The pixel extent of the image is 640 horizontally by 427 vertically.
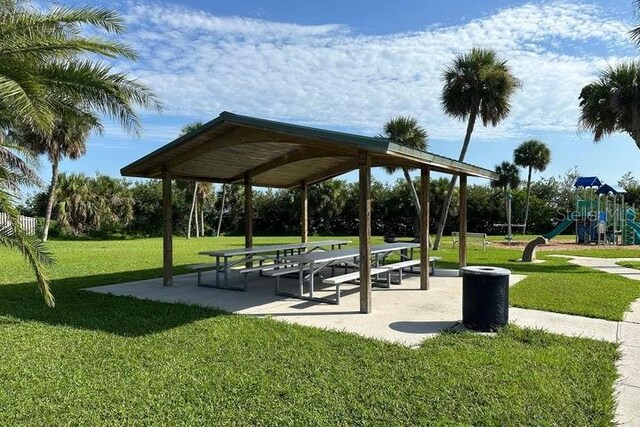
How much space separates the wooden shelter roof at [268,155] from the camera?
21.0 ft

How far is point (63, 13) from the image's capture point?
7.15 m

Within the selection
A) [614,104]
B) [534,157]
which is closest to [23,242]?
[614,104]

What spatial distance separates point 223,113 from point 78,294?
13.2 ft

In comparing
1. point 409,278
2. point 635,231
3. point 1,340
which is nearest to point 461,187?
point 409,278

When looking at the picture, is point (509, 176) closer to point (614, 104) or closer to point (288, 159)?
point (614, 104)

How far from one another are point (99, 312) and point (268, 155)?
14.0 feet

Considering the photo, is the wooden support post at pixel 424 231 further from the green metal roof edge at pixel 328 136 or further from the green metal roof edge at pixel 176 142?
the green metal roof edge at pixel 176 142

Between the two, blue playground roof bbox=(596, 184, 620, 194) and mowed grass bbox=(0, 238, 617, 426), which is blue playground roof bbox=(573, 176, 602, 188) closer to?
blue playground roof bbox=(596, 184, 620, 194)

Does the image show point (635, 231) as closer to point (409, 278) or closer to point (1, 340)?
point (409, 278)

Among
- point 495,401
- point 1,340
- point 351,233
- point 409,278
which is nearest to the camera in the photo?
point 495,401

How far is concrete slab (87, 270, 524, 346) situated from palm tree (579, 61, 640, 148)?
8720 mm

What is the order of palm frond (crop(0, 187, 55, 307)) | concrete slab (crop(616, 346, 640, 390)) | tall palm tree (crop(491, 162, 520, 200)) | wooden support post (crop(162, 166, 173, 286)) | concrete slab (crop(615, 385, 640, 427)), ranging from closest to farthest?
concrete slab (crop(615, 385, 640, 427)) → concrete slab (crop(616, 346, 640, 390)) → palm frond (crop(0, 187, 55, 307)) → wooden support post (crop(162, 166, 173, 286)) → tall palm tree (crop(491, 162, 520, 200))

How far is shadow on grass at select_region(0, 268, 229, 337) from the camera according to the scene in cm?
579

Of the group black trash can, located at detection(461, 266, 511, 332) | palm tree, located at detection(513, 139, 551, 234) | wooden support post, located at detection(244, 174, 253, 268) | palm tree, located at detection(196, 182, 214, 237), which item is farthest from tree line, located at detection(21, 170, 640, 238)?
black trash can, located at detection(461, 266, 511, 332)
